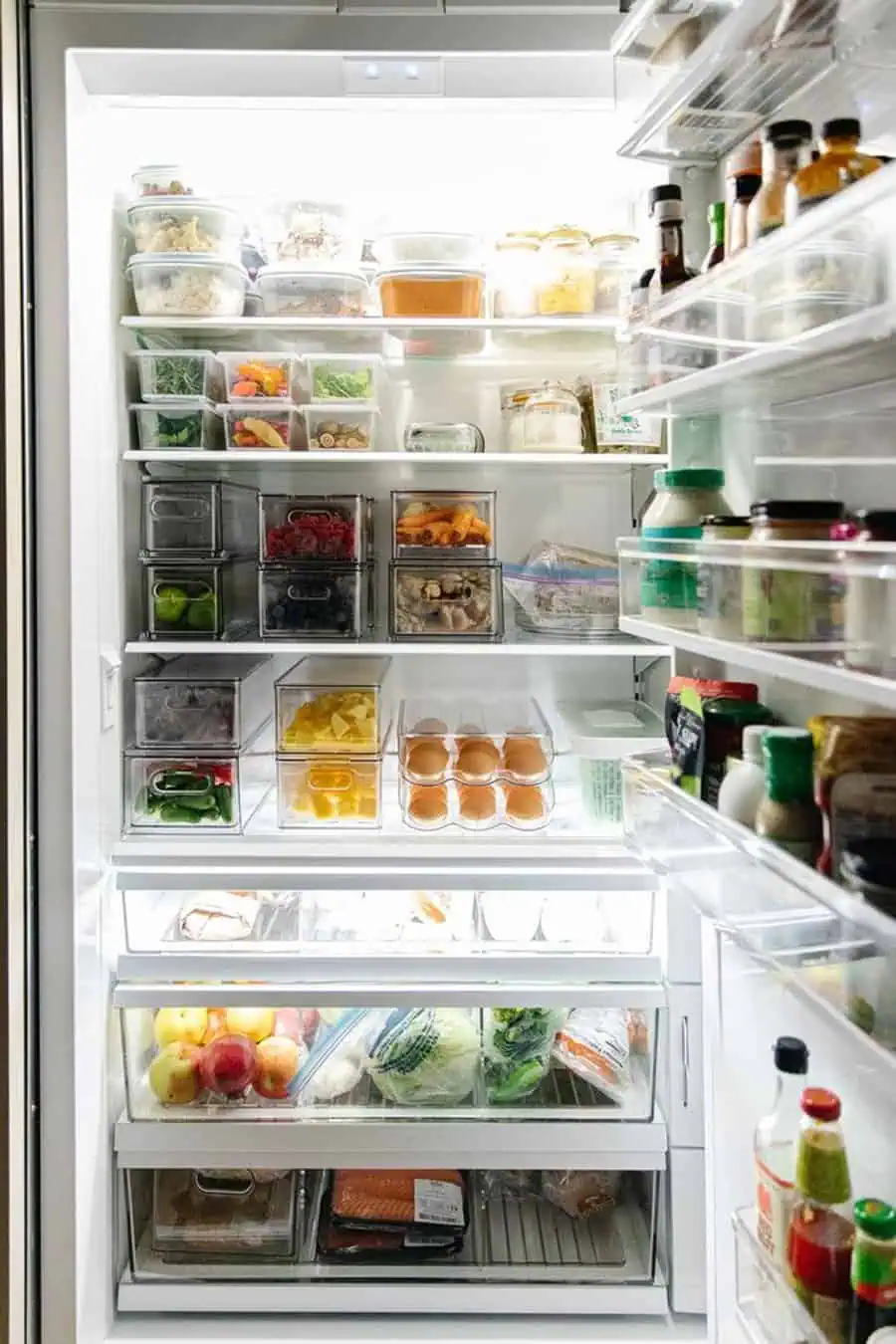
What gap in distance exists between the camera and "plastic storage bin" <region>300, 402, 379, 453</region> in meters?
1.84

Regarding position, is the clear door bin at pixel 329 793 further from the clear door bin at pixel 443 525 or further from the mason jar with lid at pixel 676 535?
the mason jar with lid at pixel 676 535

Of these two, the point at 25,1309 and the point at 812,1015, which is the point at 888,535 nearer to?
the point at 812,1015

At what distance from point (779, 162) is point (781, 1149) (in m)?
1.00

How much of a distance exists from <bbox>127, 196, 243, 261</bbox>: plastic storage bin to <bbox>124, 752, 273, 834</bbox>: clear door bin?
0.84 meters

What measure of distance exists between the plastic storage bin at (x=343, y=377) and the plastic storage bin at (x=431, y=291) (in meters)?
0.10

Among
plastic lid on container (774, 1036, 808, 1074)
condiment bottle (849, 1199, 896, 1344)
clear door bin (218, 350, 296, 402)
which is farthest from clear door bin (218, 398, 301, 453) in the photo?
condiment bottle (849, 1199, 896, 1344)

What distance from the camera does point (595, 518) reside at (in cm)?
210

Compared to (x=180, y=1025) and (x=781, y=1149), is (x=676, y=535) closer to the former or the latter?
(x=781, y=1149)

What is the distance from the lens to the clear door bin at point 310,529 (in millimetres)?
1847

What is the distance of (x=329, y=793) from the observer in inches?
72.0

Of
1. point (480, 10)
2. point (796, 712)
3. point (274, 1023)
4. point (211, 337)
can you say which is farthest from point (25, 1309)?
point (480, 10)

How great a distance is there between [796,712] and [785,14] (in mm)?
715

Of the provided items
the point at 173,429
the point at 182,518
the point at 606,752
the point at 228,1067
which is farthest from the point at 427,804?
the point at 173,429

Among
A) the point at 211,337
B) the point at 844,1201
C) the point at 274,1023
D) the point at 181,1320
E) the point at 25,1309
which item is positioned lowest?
the point at 181,1320
